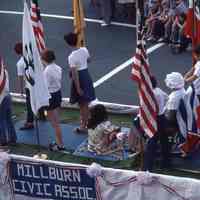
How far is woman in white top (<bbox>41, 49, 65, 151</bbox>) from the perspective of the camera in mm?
11477

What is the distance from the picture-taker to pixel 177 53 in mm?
16578

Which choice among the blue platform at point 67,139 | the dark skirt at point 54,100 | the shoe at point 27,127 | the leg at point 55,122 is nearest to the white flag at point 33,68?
the dark skirt at point 54,100

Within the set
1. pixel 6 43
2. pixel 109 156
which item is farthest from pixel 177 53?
pixel 109 156

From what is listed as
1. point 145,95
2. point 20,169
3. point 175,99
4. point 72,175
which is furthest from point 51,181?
point 175,99

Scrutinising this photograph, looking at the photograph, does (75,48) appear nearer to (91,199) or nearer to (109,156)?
(109,156)

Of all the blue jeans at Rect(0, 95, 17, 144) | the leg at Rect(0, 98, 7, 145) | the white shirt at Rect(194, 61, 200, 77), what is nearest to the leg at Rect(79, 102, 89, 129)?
the blue jeans at Rect(0, 95, 17, 144)

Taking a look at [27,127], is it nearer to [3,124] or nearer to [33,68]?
[3,124]

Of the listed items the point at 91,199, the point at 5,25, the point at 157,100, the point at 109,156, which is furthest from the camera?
the point at 5,25

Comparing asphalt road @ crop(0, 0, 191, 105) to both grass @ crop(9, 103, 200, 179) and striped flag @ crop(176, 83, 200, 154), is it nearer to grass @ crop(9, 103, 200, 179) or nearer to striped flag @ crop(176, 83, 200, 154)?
grass @ crop(9, 103, 200, 179)

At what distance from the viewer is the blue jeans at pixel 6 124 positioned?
11992 millimetres

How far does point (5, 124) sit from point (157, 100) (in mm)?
2890

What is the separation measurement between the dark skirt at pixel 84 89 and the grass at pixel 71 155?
0.82 m

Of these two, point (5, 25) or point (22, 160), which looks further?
point (5, 25)

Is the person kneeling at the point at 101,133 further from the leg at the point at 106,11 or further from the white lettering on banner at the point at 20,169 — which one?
the leg at the point at 106,11
